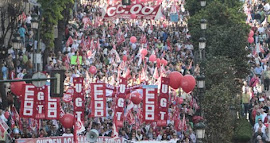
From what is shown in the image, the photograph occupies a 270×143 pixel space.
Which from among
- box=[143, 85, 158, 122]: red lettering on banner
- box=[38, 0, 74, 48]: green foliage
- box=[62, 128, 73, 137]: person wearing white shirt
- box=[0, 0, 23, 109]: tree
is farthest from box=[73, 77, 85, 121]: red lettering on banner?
box=[38, 0, 74, 48]: green foliage

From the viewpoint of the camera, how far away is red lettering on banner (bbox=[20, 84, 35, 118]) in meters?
34.2

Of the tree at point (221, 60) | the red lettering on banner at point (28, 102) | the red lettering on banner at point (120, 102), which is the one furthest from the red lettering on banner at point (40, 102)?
the tree at point (221, 60)

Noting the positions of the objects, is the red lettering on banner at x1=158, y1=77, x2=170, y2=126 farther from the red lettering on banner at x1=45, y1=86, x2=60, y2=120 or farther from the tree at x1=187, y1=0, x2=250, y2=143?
the red lettering on banner at x1=45, y1=86, x2=60, y2=120

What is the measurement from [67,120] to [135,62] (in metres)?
17.8

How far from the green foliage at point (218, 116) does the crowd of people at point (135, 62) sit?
77 cm

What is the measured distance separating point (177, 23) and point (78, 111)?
1172 inches

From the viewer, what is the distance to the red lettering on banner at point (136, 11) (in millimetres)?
62625

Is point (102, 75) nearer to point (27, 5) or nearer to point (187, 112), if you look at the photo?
point (187, 112)

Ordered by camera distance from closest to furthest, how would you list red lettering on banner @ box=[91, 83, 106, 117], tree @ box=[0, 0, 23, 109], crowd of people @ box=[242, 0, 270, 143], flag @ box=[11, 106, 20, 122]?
red lettering on banner @ box=[91, 83, 106, 117]
flag @ box=[11, 106, 20, 122]
crowd of people @ box=[242, 0, 270, 143]
tree @ box=[0, 0, 23, 109]

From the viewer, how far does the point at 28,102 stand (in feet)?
113

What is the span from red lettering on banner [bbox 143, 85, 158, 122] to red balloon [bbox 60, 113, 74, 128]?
257 cm

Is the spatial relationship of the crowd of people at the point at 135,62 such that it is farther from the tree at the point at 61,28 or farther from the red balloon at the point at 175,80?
the red balloon at the point at 175,80

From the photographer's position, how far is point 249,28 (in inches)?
2275

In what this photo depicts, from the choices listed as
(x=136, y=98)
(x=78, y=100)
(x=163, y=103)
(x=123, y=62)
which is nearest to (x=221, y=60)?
(x=123, y=62)
